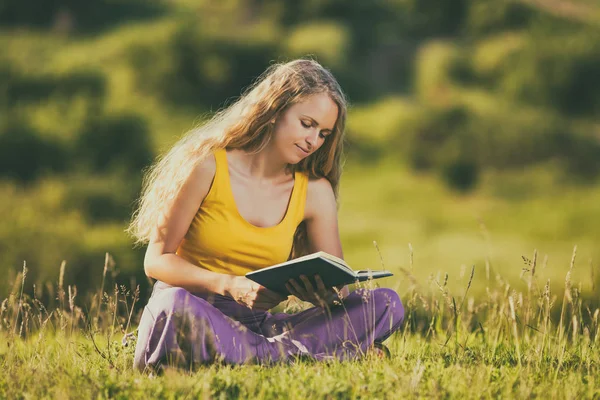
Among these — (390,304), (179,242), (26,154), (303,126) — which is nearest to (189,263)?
(179,242)

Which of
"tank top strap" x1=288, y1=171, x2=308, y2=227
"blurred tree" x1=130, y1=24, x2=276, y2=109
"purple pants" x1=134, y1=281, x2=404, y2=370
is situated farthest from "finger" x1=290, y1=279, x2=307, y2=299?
"blurred tree" x1=130, y1=24, x2=276, y2=109

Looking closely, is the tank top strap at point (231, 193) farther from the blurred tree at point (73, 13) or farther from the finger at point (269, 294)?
the blurred tree at point (73, 13)

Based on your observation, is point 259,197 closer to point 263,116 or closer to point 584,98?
point 263,116

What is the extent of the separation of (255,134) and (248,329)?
3.29 feet

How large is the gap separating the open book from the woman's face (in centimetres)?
75

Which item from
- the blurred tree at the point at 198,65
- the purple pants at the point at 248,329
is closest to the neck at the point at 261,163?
the purple pants at the point at 248,329

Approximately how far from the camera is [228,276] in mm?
3883

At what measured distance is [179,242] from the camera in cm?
409

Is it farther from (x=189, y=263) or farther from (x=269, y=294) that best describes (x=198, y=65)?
(x=269, y=294)

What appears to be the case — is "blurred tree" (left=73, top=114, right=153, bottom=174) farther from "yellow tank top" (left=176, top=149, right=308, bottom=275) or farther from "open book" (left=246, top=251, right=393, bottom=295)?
"open book" (left=246, top=251, right=393, bottom=295)

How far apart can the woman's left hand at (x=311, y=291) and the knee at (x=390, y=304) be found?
0.29 meters

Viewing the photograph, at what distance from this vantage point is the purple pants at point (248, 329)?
3.73 meters

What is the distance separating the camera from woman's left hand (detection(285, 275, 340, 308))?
145 inches

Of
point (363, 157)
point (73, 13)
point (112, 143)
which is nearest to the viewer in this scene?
point (112, 143)
